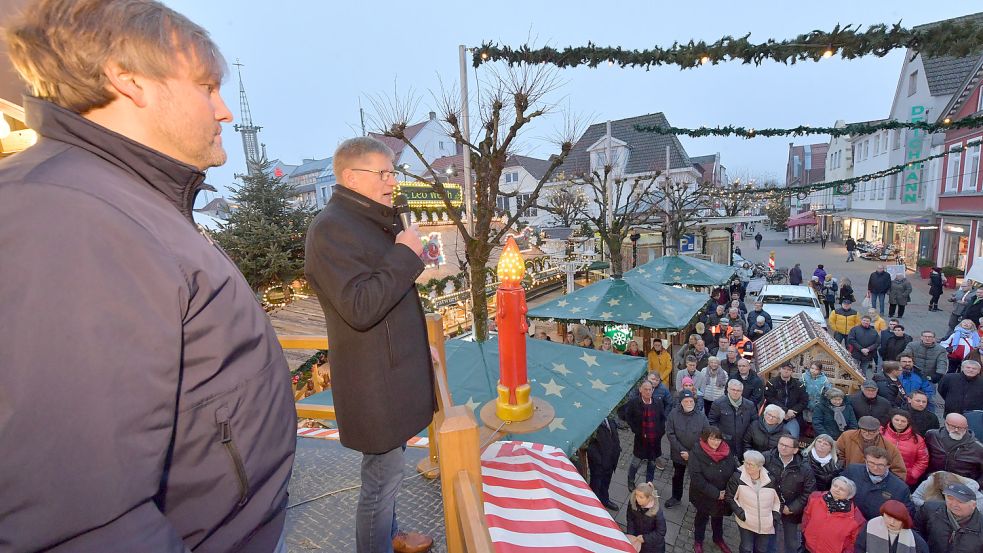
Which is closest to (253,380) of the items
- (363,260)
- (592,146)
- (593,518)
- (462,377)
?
(363,260)

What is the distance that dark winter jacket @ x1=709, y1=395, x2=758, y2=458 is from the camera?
22.1 ft

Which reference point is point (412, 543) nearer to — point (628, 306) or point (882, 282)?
point (628, 306)

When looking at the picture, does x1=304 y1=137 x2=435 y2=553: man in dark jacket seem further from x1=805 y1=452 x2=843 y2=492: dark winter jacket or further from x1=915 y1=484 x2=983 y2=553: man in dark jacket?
x1=805 y1=452 x2=843 y2=492: dark winter jacket

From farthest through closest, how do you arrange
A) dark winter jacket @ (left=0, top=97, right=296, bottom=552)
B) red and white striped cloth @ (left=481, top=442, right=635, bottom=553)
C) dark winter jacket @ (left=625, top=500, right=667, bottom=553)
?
dark winter jacket @ (left=625, top=500, right=667, bottom=553) < red and white striped cloth @ (left=481, top=442, right=635, bottom=553) < dark winter jacket @ (left=0, top=97, right=296, bottom=552)

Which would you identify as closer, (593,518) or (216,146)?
(216,146)

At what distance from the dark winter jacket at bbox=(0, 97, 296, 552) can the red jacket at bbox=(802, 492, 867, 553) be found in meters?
6.20

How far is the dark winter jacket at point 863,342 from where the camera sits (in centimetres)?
1016

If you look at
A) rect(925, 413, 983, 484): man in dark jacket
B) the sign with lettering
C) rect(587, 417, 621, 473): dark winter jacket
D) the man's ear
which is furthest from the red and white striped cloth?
the sign with lettering

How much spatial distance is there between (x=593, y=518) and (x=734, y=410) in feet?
15.2

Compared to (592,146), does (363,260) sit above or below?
below

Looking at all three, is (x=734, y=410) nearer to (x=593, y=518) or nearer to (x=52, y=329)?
(x=593, y=518)

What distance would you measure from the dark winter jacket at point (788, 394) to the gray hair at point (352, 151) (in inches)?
327

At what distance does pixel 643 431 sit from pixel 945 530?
137 inches

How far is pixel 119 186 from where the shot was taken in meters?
1.01
